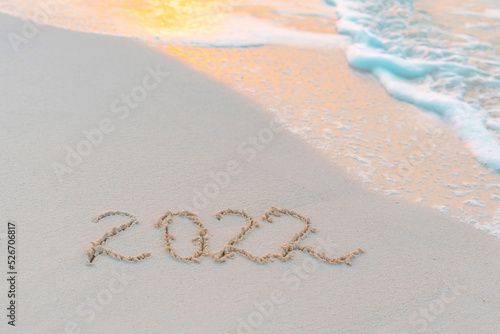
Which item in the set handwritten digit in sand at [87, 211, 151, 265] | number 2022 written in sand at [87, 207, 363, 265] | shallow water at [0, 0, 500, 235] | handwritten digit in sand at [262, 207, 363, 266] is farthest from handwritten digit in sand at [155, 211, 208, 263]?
shallow water at [0, 0, 500, 235]

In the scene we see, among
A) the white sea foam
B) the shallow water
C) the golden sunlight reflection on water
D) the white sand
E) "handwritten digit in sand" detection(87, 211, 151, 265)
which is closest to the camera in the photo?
the white sand

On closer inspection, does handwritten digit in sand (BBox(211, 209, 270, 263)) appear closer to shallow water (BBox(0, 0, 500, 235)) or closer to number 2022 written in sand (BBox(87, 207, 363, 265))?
number 2022 written in sand (BBox(87, 207, 363, 265))

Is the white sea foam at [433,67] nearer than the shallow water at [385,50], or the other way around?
the shallow water at [385,50]

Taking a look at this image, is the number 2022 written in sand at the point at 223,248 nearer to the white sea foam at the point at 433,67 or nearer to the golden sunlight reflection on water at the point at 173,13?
the white sea foam at the point at 433,67

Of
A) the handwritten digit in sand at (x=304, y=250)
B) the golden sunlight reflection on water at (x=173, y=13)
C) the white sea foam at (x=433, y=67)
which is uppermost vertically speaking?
the golden sunlight reflection on water at (x=173, y=13)

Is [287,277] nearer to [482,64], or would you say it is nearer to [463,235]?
[463,235]

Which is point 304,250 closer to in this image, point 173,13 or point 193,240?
point 193,240

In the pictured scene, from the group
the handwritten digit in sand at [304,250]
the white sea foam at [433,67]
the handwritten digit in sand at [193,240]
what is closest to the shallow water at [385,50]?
the white sea foam at [433,67]
